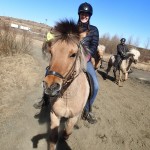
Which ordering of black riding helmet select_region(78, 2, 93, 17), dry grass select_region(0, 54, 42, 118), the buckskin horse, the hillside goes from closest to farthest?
the buckskin horse
black riding helmet select_region(78, 2, 93, 17)
dry grass select_region(0, 54, 42, 118)
the hillside

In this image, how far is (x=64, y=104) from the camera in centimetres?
452

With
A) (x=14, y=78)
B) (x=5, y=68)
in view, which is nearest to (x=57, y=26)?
(x=14, y=78)

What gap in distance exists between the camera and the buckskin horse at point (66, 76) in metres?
3.62

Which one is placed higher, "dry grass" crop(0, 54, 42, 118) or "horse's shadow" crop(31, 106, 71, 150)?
"horse's shadow" crop(31, 106, 71, 150)

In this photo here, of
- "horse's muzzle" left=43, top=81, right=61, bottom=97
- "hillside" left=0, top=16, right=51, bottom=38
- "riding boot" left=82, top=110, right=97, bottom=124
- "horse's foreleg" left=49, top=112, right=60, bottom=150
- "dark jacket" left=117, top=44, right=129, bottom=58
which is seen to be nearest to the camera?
"horse's muzzle" left=43, top=81, right=61, bottom=97

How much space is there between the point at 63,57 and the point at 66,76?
31 centimetres

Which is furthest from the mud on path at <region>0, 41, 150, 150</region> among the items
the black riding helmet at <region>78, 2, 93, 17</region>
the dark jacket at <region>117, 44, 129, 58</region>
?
the dark jacket at <region>117, 44, 129, 58</region>

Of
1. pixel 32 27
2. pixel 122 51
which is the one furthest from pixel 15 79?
pixel 32 27

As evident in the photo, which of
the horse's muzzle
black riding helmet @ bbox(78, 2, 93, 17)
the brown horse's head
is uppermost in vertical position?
black riding helmet @ bbox(78, 2, 93, 17)

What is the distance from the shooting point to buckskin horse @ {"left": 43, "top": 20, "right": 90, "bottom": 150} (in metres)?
3.62

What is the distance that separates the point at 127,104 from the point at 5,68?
216 inches

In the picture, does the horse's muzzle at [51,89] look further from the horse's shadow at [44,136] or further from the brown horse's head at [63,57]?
the horse's shadow at [44,136]

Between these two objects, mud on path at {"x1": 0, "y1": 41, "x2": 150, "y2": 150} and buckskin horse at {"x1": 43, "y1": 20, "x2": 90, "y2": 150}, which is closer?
buckskin horse at {"x1": 43, "y1": 20, "x2": 90, "y2": 150}

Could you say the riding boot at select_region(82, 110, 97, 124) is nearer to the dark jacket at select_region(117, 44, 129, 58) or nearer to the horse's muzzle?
the horse's muzzle
